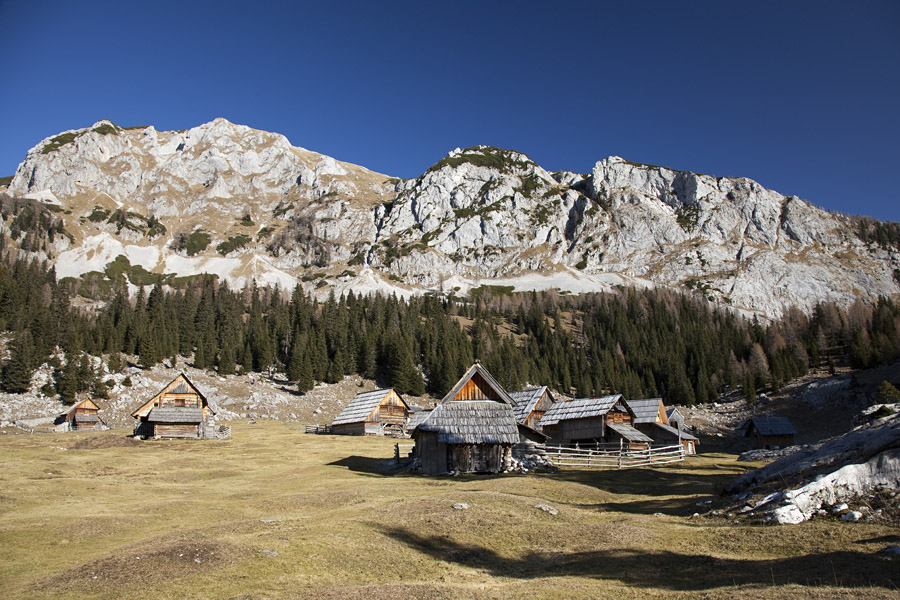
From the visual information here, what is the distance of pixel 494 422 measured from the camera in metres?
39.2

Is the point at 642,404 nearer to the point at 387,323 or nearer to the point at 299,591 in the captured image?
the point at 299,591

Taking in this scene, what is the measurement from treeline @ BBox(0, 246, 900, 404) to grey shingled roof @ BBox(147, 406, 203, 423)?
91.0 ft

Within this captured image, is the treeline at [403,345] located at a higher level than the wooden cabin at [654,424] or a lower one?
higher

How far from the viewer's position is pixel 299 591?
1336 cm

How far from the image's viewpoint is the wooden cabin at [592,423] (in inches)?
2067

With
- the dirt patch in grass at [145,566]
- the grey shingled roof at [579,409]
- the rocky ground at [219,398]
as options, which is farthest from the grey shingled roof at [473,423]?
the rocky ground at [219,398]

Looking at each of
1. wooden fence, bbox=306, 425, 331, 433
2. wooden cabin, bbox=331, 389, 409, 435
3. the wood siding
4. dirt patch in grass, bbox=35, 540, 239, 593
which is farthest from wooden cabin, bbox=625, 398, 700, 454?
dirt patch in grass, bbox=35, 540, 239, 593

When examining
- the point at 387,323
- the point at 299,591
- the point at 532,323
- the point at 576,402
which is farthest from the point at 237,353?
the point at 299,591

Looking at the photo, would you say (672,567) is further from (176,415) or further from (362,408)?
(362,408)

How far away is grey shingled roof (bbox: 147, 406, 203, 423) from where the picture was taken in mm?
62594

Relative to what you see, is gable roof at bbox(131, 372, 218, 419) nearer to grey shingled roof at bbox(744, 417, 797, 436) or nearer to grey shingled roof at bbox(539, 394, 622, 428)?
grey shingled roof at bbox(539, 394, 622, 428)

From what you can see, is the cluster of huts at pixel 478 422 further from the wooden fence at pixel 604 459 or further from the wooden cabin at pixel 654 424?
the wooden fence at pixel 604 459

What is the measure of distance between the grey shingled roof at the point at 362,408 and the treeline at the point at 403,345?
2911 cm

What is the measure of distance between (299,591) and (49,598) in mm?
6215
